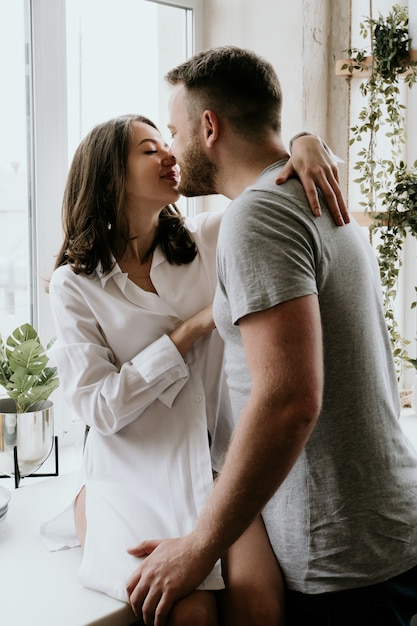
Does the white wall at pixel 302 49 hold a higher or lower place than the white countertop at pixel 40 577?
higher

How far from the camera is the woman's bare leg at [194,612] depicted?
3.98 feet

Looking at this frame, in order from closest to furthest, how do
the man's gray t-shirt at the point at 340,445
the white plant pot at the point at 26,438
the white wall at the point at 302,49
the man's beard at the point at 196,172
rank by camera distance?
1. the man's gray t-shirt at the point at 340,445
2. the man's beard at the point at 196,172
3. the white plant pot at the point at 26,438
4. the white wall at the point at 302,49

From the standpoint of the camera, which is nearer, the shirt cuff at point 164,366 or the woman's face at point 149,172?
the shirt cuff at point 164,366

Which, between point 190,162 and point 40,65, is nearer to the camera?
point 190,162

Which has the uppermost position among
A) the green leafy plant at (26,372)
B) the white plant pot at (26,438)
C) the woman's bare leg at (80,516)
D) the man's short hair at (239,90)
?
the man's short hair at (239,90)

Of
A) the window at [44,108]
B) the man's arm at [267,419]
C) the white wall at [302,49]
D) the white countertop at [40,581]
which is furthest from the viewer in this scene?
the white wall at [302,49]

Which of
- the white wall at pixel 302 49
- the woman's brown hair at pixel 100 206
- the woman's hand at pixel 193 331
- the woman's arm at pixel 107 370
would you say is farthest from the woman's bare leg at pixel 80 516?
the white wall at pixel 302 49

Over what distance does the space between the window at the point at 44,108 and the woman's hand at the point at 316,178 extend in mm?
1070

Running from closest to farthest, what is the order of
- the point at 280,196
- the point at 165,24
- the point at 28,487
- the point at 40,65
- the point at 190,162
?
the point at 280,196 → the point at 190,162 → the point at 28,487 → the point at 40,65 → the point at 165,24

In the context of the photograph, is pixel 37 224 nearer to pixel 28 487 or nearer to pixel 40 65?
pixel 40 65

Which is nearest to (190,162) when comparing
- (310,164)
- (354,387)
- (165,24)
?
(310,164)

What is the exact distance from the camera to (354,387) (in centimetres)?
120

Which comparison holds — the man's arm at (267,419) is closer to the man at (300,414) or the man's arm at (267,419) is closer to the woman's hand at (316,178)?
the man at (300,414)

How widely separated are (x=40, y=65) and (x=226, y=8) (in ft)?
2.54
